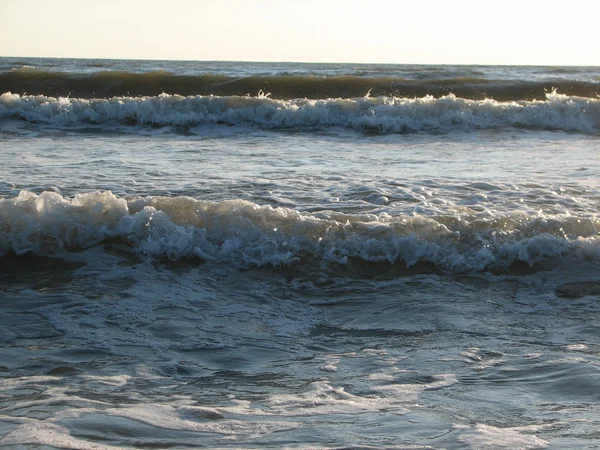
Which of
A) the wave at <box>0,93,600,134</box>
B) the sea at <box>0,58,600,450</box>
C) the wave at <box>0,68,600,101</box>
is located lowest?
the sea at <box>0,58,600,450</box>

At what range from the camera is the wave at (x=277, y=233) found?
521 cm

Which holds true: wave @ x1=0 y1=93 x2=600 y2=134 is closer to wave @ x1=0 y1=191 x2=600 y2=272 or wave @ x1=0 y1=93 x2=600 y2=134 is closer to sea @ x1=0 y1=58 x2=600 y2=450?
sea @ x1=0 y1=58 x2=600 y2=450

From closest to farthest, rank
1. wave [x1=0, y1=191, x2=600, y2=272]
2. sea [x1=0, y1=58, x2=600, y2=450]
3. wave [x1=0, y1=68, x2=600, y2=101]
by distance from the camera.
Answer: sea [x1=0, y1=58, x2=600, y2=450] → wave [x1=0, y1=191, x2=600, y2=272] → wave [x1=0, y1=68, x2=600, y2=101]

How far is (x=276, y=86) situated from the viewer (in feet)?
58.6

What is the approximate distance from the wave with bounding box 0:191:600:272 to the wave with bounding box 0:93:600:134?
25.9ft

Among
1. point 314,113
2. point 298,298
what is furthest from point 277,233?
point 314,113

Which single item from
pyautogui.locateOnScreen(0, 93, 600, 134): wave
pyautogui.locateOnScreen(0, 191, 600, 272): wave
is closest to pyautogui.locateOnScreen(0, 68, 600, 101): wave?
pyautogui.locateOnScreen(0, 93, 600, 134): wave

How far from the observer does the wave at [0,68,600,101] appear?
1734 cm

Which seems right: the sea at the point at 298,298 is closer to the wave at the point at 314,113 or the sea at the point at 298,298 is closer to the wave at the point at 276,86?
the wave at the point at 314,113

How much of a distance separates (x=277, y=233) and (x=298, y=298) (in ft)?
3.14

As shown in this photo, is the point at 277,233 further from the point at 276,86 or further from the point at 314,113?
the point at 276,86

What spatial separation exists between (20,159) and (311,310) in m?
5.70

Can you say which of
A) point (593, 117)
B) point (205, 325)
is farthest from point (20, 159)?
point (593, 117)

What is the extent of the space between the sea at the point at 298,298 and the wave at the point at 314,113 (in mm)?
A: 3169
